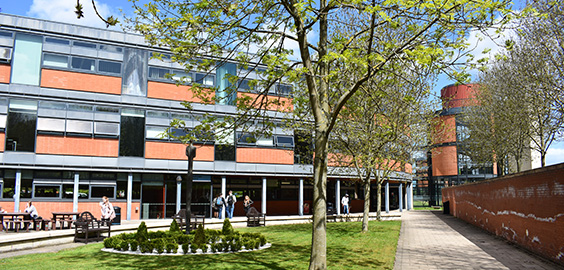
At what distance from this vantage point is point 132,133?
26.0 m

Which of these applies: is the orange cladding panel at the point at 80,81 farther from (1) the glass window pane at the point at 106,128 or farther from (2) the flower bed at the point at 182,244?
(2) the flower bed at the point at 182,244

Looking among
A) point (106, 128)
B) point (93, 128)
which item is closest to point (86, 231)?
point (93, 128)

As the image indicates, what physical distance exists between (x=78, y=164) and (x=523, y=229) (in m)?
22.0

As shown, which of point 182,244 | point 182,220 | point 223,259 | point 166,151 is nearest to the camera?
point 223,259

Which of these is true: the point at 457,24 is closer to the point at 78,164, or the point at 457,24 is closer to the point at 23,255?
the point at 23,255

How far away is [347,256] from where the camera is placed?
11086mm

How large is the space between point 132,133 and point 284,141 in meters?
10.4

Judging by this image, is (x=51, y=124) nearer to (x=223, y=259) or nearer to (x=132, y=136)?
(x=132, y=136)

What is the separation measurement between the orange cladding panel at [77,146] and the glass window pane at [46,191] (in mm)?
1938

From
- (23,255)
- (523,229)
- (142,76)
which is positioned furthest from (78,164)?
(523,229)

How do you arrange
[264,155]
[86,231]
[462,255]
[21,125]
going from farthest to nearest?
[264,155]
[21,125]
[86,231]
[462,255]

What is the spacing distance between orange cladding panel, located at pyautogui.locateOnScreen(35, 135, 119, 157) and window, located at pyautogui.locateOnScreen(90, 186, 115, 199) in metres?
1.89

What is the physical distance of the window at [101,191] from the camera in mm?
24922

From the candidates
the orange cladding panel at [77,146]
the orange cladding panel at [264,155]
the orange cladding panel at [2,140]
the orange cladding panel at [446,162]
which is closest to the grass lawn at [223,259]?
the orange cladding panel at [77,146]
